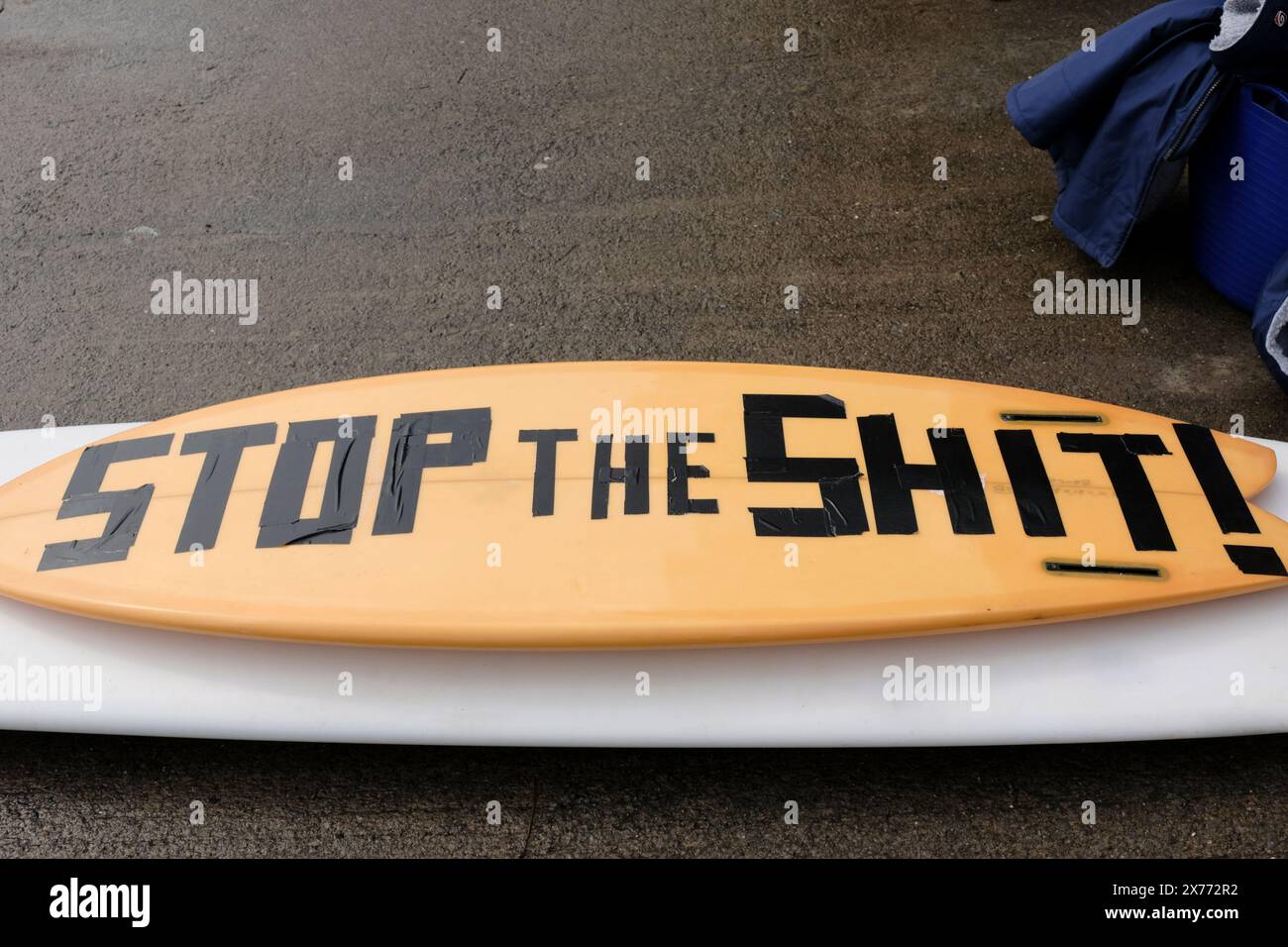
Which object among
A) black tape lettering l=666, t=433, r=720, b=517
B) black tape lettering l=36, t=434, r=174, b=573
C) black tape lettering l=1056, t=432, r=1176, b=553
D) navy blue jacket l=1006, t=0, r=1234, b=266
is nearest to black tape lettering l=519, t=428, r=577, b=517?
black tape lettering l=666, t=433, r=720, b=517

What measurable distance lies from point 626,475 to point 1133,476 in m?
0.97

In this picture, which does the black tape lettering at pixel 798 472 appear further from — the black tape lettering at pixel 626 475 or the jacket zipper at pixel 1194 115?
the jacket zipper at pixel 1194 115

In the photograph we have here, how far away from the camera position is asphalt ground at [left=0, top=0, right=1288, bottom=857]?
206 centimetres

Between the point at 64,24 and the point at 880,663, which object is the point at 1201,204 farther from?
the point at 64,24

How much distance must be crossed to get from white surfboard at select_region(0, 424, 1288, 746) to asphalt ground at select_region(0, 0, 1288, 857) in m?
0.22

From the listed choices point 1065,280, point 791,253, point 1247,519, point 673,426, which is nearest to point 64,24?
point 791,253

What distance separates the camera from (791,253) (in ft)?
10.9

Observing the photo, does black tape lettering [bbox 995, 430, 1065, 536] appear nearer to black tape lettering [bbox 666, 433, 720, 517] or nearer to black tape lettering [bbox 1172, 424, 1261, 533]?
black tape lettering [bbox 1172, 424, 1261, 533]

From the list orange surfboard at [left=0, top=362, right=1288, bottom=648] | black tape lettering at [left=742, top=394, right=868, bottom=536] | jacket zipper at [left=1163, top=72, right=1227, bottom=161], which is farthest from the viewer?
jacket zipper at [left=1163, top=72, right=1227, bottom=161]

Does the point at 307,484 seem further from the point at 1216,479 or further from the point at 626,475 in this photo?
the point at 1216,479

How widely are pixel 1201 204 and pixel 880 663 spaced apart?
186 cm

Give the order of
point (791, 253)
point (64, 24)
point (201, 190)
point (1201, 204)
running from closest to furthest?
point (1201, 204)
point (791, 253)
point (201, 190)
point (64, 24)

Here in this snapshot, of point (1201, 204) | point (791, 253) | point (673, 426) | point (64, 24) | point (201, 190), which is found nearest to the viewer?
point (673, 426)

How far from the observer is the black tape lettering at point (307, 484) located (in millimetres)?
2025
